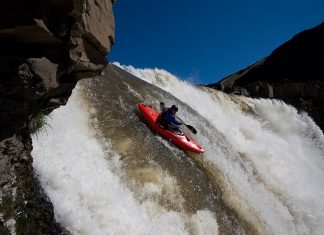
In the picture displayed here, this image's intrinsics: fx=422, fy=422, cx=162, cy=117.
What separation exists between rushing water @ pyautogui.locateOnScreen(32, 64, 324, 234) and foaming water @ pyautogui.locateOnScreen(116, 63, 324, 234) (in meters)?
0.05

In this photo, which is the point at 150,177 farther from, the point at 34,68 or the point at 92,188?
the point at 34,68

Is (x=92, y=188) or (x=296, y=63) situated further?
(x=296, y=63)

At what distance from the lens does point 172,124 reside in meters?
10.8

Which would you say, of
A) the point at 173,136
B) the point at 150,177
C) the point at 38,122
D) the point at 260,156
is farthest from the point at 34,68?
the point at 260,156

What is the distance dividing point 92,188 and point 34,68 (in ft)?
9.89

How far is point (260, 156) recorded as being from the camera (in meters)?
14.6

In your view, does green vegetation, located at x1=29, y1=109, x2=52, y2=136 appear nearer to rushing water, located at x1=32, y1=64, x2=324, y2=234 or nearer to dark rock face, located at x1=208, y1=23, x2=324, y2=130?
rushing water, located at x1=32, y1=64, x2=324, y2=234

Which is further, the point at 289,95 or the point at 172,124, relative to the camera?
the point at 289,95

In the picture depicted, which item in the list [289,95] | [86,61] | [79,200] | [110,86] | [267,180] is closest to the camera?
[86,61]

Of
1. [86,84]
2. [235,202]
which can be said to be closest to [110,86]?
[86,84]

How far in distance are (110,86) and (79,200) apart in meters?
5.27

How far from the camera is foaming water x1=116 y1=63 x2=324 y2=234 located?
1034cm

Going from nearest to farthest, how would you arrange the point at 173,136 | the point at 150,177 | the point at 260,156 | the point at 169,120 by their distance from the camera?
1. the point at 150,177
2. the point at 173,136
3. the point at 169,120
4. the point at 260,156

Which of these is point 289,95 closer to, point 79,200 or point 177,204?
point 177,204
